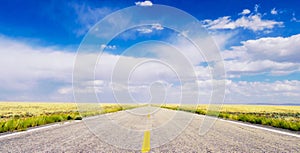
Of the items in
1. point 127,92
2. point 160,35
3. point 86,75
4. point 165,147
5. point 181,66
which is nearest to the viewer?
point 165,147

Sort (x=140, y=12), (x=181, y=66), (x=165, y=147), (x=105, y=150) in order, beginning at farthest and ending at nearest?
(x=181, y=66), (x=140, y=12), (x=165, y=147), (x=105, y=150)

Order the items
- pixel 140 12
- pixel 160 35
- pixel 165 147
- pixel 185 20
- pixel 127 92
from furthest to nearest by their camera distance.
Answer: pixel 127 92 < pixel 160 35 < pixel 140 12 < pixel 185 20 < pixel 165 147

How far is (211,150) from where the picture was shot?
5.97 m

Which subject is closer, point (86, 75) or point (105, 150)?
point (105, 150)

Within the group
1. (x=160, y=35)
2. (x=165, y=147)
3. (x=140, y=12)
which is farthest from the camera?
(x=160, y=35)

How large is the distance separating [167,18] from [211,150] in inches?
497

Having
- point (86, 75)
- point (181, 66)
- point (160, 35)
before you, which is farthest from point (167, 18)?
point (86, 75)

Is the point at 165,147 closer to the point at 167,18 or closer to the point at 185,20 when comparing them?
the point at 185,20

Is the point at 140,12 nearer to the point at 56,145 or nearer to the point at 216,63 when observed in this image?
the point at 216,63

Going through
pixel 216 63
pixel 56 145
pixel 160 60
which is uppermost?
pixel 160 60

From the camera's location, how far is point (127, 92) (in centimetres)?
2423

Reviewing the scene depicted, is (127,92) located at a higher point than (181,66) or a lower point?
lower

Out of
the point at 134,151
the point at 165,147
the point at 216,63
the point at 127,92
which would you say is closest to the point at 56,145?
the point at 134,151

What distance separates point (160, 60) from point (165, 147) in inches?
625
